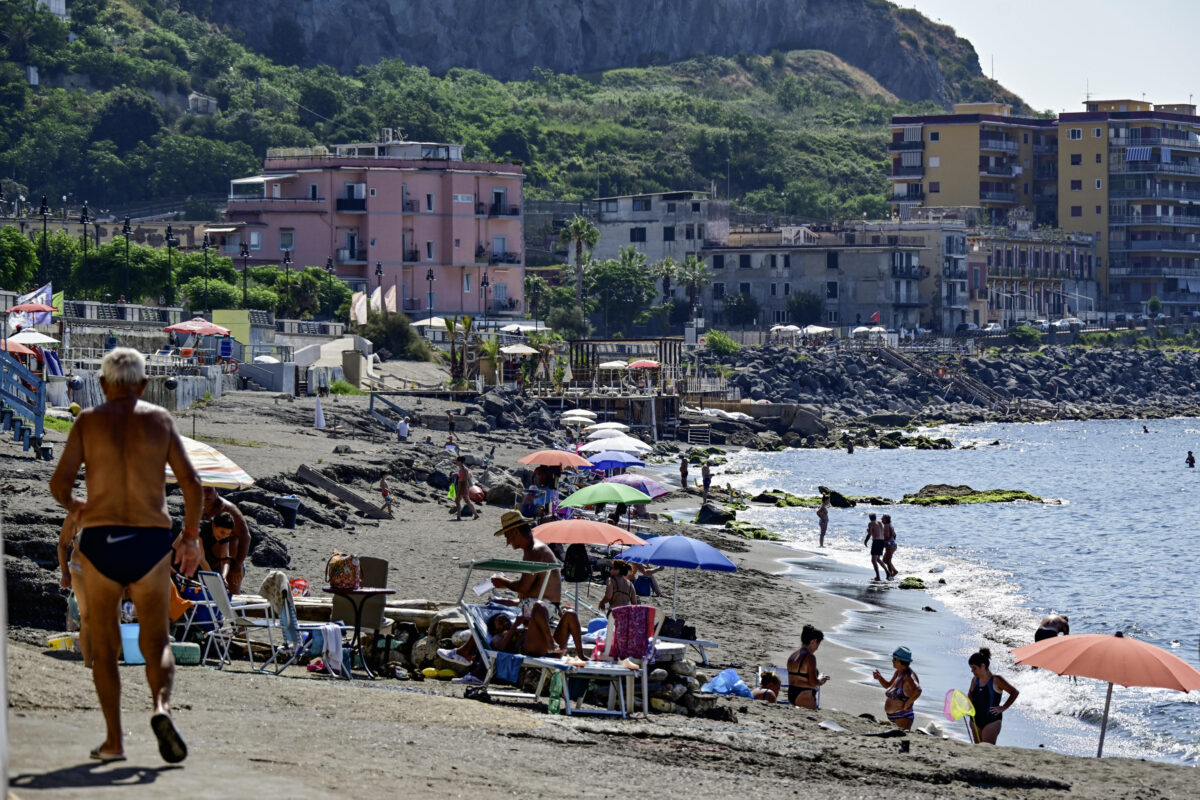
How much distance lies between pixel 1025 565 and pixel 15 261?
33199 millimetres

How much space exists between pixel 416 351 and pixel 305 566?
1773 inches

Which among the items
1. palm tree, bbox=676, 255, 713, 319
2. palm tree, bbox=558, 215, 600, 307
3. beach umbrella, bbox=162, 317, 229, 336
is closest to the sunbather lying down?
beach umbrella, bbox=162, 317, 229, 336

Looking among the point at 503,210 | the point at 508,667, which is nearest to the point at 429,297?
the point at 503,210

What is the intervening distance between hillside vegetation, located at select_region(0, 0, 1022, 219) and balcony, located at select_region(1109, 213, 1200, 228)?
A: 24546 mm

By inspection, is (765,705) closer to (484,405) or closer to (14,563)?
(14,563)

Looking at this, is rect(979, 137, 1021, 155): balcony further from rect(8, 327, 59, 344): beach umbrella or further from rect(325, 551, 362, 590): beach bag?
rect(325, 551, 362, 590): beach bag

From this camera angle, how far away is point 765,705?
520 inches

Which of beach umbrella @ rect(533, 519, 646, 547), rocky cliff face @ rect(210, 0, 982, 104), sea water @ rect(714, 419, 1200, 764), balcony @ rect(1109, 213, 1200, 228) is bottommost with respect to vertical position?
sea water @ rect(714, 419, 1200, 764)

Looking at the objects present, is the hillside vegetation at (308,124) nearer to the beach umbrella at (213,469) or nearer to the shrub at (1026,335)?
the shrub at (1026,335)

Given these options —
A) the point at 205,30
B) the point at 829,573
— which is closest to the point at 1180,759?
the point at 829,573

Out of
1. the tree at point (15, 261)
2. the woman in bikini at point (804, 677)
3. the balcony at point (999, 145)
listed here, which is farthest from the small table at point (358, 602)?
the balcony at point (999, 145)

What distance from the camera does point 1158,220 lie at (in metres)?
115

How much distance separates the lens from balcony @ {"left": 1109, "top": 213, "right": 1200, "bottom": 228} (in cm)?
11550

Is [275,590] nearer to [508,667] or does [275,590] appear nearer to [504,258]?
[508,667]
